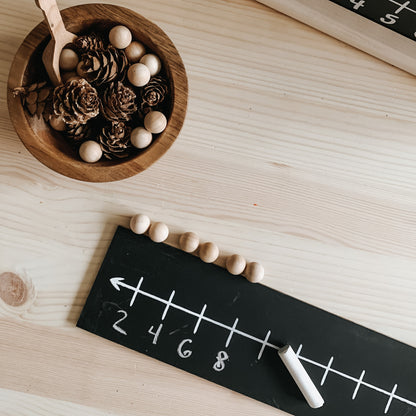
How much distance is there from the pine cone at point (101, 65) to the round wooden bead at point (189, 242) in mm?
234

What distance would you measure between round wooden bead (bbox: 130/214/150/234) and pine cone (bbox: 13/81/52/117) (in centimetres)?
19

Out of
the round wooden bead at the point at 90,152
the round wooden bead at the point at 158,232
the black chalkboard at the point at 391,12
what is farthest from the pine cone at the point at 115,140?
the black chalkboard at the point at 391,12

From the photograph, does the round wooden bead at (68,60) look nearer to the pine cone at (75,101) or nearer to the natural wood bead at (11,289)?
the pine cone at (75,101)

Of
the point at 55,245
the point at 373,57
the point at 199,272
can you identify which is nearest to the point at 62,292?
the point at 55,245

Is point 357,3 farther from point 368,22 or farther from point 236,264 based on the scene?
point 236,264

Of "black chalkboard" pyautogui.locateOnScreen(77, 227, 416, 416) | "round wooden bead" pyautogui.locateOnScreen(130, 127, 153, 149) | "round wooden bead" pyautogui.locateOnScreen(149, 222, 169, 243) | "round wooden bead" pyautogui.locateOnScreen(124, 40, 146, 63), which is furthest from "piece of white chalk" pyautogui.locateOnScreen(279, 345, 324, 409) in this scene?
"round wooden bead" pyautogui.locateOnScreen(124, 40, 146, 63)

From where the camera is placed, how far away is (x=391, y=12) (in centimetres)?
59

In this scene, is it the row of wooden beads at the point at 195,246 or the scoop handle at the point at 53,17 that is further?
the row of wooden beads at the point at 195,246

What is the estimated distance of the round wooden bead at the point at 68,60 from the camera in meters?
0.58

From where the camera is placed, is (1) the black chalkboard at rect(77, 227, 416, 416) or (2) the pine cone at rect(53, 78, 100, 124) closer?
(2) the pine cone at rect(53, 78, 100, 124)

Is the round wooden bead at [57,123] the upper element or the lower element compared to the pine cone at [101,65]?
lower

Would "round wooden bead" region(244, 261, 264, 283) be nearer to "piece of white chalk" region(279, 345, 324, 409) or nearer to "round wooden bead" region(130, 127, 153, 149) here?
"piece of white chalk" region(279, 345, 324, 409)

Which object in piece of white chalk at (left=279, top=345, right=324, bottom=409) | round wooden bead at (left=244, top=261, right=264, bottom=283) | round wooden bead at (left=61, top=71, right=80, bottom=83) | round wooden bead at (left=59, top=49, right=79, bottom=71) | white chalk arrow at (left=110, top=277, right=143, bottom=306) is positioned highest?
round wooden bead at (left=59, top=49, right=79, bottom=71)

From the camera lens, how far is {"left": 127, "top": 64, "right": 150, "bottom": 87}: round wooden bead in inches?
23.1
